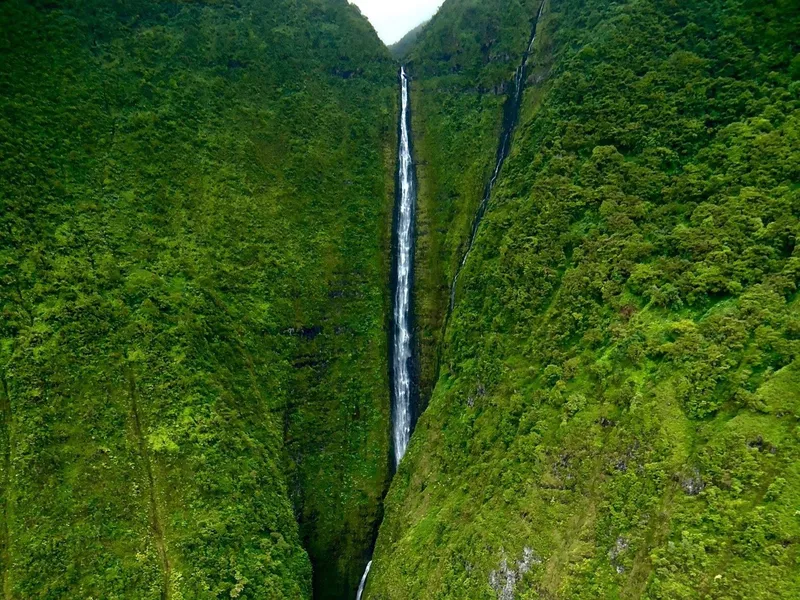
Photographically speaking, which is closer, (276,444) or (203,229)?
(276,444)

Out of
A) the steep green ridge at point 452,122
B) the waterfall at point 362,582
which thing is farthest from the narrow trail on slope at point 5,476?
the steep green ridge at point 452,122

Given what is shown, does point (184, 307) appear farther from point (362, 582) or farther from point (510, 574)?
point (510, 574)

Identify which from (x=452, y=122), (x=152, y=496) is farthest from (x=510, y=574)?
(x=452, y=122)

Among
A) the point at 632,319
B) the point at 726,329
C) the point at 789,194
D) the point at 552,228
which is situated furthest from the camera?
the point at 552,228

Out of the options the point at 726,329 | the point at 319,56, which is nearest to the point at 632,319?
the point at 726,329

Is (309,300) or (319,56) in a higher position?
(319,56)

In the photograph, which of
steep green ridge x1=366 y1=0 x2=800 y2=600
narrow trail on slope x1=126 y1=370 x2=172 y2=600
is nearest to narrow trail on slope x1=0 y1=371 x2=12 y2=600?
narrow trail on slope x1=126 y1=370 x2=172 y2=600

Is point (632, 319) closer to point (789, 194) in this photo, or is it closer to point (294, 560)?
point (789, 194)
